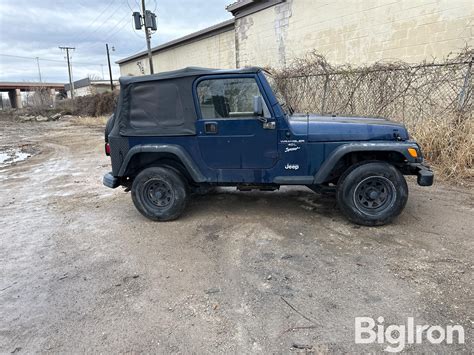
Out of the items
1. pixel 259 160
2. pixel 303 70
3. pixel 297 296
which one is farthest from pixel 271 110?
pixel 303 70

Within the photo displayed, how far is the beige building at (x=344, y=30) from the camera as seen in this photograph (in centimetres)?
761

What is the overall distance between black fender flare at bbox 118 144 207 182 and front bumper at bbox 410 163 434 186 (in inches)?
102

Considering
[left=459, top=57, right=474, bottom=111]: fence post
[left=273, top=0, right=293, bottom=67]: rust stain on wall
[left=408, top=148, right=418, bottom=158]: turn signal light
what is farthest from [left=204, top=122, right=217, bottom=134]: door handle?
[left=273, top=0, right=293, bottom=67]: rust stain on wall

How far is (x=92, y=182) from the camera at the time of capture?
6766mm

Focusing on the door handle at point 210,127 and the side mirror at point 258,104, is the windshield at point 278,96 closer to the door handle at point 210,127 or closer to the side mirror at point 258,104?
the side mirror at point 258,104

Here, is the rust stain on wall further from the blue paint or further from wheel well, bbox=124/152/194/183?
wheel well, bbox=124/152/194/183

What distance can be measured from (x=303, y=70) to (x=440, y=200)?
5911 millimetres

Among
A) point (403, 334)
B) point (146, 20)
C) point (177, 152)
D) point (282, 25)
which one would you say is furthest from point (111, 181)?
point (146, 20)

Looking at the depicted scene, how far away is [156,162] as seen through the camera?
173 inches

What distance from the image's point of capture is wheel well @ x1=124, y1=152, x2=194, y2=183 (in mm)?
4280

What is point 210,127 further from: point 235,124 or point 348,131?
point 348,131

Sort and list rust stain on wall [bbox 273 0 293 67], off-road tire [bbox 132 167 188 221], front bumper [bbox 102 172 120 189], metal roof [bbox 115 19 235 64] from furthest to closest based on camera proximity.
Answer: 1. metal roof [bbox 115 19 235 64]
2. rust stain on wall [bbox 273 0 293 67]
3. front bumper [bbox 102 172 120 189]
4. off-road tire [bbox 132 167 188 221]

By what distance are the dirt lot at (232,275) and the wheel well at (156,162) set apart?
0.68m

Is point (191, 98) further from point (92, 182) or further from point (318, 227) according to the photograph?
point (92, 182)
